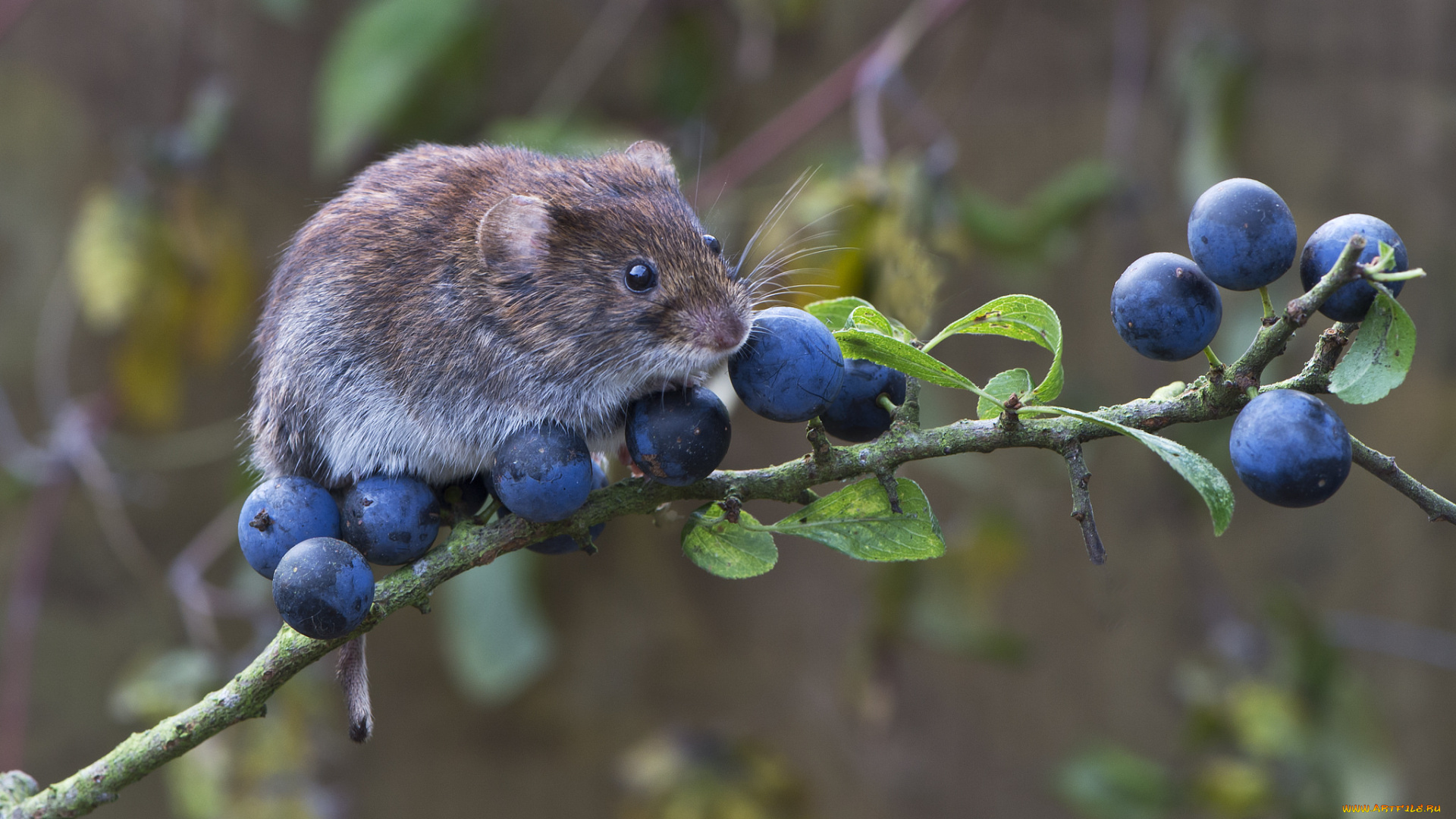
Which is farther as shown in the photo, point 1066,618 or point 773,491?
point 1066,618

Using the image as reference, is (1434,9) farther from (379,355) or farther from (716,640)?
(379,355)

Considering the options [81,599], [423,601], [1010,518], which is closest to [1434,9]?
[1010,518]

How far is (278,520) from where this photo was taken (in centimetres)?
71

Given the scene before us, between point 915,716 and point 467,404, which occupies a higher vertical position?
point 467,404

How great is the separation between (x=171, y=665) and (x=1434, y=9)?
9.59 feet

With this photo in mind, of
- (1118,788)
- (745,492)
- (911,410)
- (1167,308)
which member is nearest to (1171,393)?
(1167,308)

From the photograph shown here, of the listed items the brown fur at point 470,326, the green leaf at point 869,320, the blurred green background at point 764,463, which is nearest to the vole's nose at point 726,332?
the brown fur at point 470,326

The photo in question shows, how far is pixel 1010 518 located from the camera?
1.93 m

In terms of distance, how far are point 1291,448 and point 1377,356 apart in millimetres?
89

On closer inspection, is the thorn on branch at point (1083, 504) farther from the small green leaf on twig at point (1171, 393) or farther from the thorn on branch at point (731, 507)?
the thorn on branch at point (731, 507)

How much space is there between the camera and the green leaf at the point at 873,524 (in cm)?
67

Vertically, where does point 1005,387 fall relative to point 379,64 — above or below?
below

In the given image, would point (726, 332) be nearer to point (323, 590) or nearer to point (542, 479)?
point (542, 479)

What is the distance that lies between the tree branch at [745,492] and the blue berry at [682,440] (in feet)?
0.06
